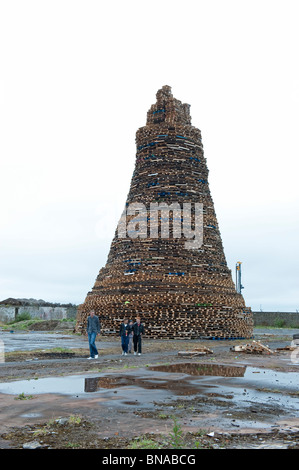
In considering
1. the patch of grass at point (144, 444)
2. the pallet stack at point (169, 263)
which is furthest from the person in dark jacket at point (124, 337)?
the patch of grass at point (144, 444)

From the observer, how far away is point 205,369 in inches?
381

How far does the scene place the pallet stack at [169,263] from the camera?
2089 cm

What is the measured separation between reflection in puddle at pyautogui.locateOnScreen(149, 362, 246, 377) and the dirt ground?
2 cm

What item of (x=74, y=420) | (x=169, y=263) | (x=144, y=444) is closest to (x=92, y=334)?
(x=74, y=420)

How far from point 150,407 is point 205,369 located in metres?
4.36

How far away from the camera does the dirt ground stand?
4137 mm

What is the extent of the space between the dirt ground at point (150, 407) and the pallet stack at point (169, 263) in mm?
10727

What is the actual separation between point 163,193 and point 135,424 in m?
19.2

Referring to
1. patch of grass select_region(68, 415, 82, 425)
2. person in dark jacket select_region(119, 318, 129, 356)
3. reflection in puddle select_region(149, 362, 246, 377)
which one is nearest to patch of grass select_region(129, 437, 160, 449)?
patch of grass select_region(68, 415, 82, 425)

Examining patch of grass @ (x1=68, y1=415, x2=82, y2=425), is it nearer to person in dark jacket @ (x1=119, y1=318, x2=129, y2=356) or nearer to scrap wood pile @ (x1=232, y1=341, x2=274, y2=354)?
person in dark jacket @ (x1=119, y1=318, x2=129, y2=356)
